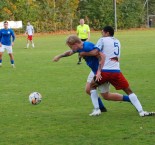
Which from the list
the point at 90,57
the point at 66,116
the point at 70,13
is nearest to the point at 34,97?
the point at 66,116

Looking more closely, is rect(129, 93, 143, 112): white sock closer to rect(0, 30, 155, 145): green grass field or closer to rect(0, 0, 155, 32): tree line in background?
rect(0, 30, 155, 145): green grass field

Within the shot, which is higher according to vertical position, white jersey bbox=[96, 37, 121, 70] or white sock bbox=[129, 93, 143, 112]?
white jersey bbox=[96, 37, 121, 70]

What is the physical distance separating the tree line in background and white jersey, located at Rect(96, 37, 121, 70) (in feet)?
174

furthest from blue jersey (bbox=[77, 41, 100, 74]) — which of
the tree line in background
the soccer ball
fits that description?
the tree line in background

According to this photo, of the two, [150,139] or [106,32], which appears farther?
[106,32]

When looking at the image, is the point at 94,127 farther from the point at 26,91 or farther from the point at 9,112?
the point at 26,91

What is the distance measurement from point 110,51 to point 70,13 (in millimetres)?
59960

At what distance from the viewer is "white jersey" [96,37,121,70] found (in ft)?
31.0

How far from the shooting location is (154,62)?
2148 cm

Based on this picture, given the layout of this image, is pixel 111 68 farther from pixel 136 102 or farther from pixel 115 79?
pixel 136 102

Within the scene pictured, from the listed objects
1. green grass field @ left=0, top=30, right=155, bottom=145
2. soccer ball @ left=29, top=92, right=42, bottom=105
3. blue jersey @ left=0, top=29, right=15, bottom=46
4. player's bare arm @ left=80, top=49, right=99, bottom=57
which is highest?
player's bare arm @ left=80, top=49, right=99, bottom=57

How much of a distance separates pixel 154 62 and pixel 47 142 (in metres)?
14.4

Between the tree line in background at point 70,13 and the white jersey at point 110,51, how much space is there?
2084 inches

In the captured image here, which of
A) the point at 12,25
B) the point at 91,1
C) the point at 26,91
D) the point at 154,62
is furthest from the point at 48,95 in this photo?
the point at 91,1
